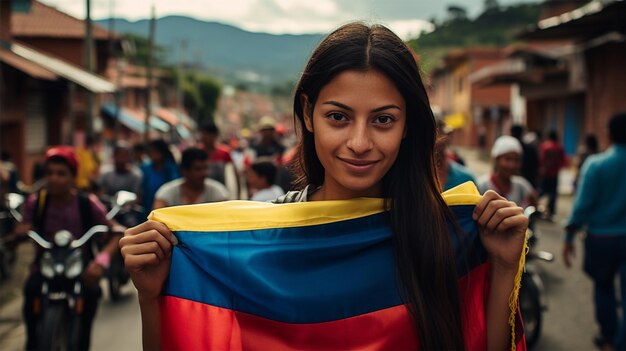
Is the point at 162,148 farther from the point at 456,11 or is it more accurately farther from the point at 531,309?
the point at 456,11

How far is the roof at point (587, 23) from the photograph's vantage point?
1510 cm

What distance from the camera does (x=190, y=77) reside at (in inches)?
4092

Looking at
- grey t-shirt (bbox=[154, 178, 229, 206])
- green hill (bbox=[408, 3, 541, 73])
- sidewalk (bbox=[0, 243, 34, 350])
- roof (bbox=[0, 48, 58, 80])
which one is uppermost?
green hill (bbox=[408, 3, 541, 73])

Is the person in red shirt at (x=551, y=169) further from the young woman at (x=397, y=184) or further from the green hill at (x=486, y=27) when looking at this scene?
the green hill at (x=486, y=27)

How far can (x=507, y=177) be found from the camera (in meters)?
7.62

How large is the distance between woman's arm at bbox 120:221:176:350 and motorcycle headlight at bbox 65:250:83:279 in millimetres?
3668

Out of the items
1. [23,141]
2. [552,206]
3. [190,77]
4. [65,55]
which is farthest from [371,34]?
[190,77]

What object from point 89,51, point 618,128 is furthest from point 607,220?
point 89,51

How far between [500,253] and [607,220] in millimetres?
4779

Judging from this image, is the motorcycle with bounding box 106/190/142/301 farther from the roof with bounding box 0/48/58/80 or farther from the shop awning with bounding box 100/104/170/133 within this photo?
the shop awning with bounding box 100/104/170/133

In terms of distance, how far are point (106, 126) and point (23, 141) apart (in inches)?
1170

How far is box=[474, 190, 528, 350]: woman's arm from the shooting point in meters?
2.46

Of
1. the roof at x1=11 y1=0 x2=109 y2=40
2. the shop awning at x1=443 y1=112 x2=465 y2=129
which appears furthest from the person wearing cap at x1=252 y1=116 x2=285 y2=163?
the shop awning at x1=443 y1=112 x2=465 y2=129

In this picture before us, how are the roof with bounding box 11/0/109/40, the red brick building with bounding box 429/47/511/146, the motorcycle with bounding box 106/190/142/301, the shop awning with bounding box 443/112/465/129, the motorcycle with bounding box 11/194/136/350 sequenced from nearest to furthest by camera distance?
the motorcycle with bounding box 11/194/136/350
the motorcycle with bounding box 106/190/142/301
the roof with bounding box 11/0/109/40
the red brick building with bounding box 429/47/511/146
the shop awning with bounding box 443/112/465/129
